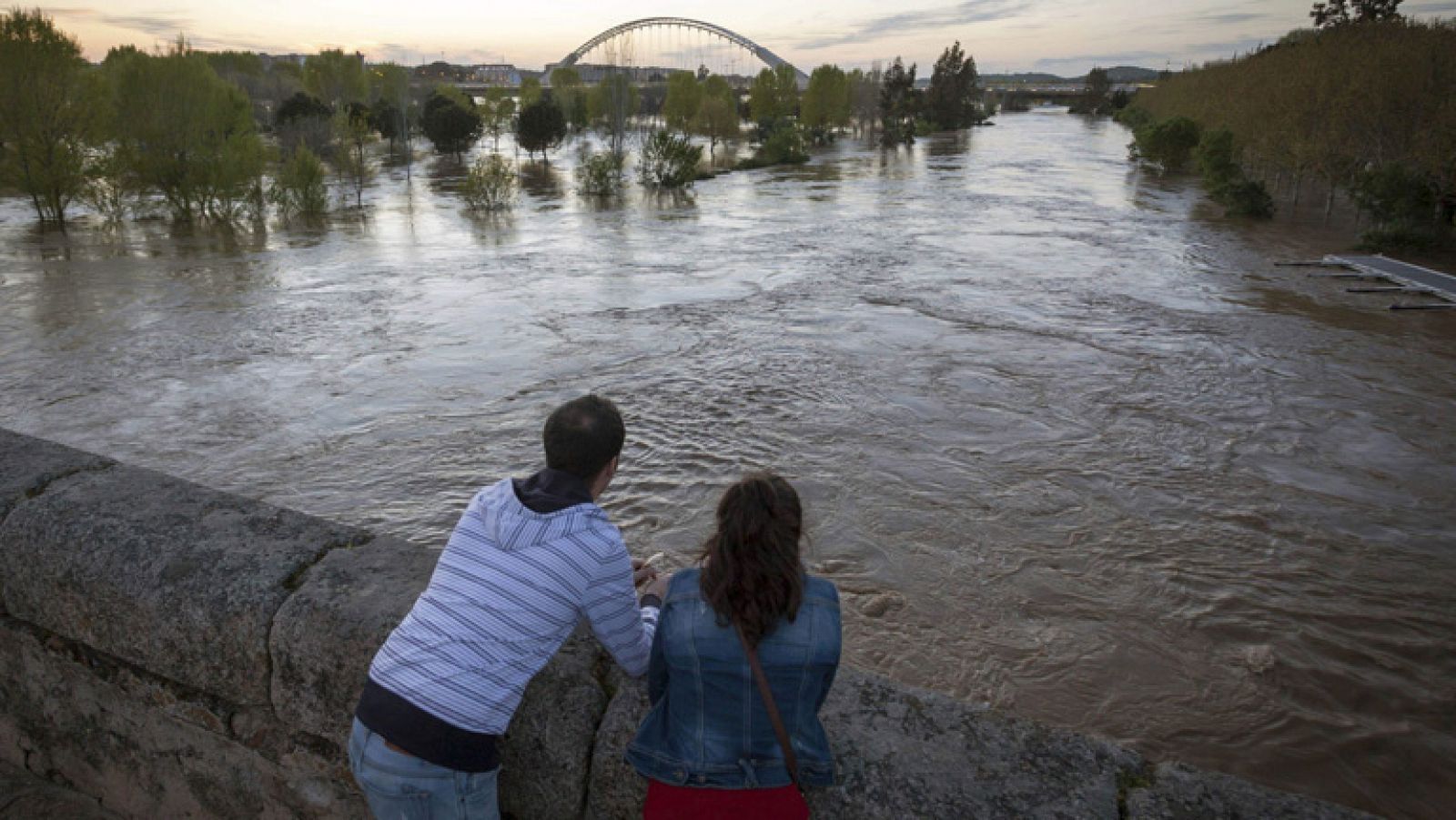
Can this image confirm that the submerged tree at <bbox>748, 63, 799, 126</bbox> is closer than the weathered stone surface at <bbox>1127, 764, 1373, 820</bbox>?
No

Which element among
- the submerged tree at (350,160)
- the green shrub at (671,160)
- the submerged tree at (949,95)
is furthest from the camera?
the submerged tree at (949,95)

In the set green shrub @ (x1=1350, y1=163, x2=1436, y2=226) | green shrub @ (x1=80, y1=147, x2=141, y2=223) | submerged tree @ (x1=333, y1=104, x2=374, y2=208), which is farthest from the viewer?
submerged tree @ (x1=333, y1=104, x2=374, y2=208)

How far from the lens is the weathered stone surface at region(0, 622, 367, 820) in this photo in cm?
211

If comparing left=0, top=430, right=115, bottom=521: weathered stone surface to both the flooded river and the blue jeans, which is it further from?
the flooded river

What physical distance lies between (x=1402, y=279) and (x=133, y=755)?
18.5m

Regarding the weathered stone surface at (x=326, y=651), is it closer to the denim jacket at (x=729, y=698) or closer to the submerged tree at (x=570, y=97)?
the denim jacket at (x=729, y=698)

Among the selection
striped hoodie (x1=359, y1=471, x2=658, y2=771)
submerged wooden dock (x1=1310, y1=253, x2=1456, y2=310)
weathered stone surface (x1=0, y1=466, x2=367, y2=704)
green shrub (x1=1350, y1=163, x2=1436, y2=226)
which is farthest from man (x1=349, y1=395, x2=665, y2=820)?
green shrub (x1=1350, y1=163, x2=1436, y2=226)

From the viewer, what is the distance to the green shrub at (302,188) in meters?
23.6

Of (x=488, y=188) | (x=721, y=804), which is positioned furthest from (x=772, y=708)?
(x=488, y=188)

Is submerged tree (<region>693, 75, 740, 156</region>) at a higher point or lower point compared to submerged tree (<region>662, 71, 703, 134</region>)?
lower

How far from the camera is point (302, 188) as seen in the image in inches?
931

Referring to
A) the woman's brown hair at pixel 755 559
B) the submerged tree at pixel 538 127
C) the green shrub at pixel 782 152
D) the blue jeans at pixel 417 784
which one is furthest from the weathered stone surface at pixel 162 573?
the submerged tree at pixel 538 127

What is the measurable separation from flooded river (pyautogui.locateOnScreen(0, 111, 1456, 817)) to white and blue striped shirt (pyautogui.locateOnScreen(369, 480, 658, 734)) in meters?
3.35

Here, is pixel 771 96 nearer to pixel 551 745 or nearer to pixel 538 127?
pixel 538 127
